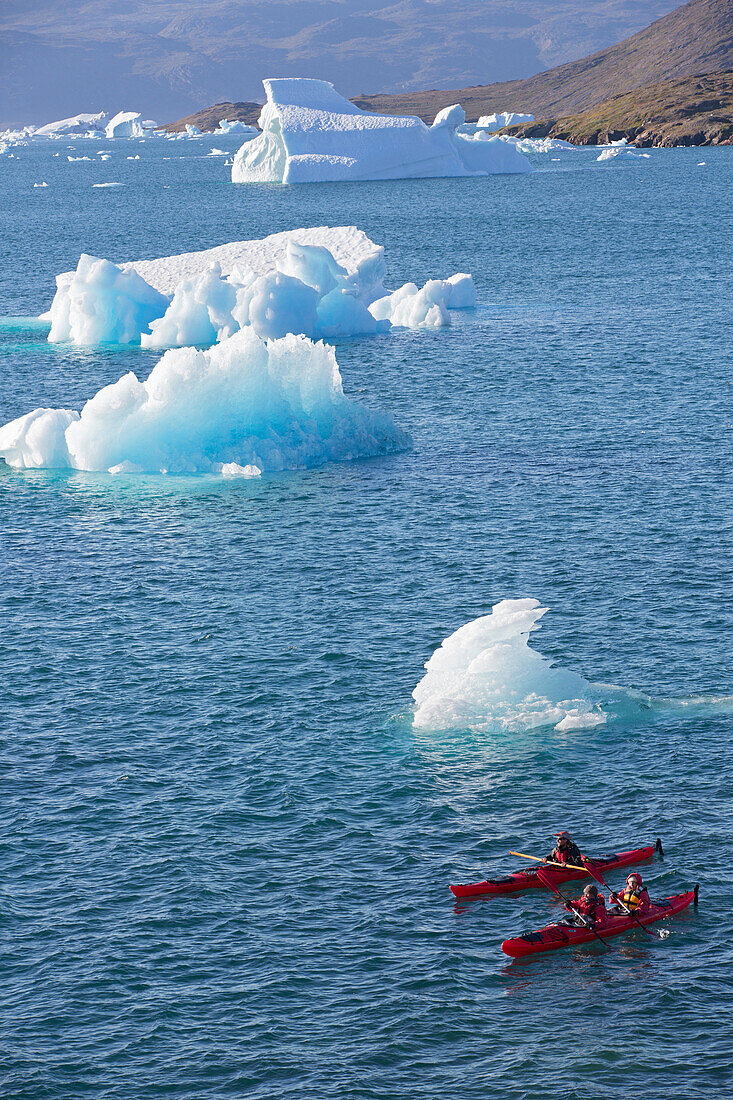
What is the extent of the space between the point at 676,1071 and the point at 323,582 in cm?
2293

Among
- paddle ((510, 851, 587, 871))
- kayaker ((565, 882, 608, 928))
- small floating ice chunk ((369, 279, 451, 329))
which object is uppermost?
small floating ice chunk ((369, 279, 451, 329))

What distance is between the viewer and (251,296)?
2785 inches

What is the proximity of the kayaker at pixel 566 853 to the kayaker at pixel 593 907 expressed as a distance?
2.91 feet

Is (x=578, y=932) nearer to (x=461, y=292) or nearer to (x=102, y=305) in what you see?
(x=102, y=305)

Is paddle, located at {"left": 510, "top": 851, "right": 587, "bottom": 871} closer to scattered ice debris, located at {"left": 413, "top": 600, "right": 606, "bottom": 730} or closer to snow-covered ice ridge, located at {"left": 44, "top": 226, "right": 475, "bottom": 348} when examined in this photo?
scattered ice debris, located at {"left": 413, "top": 600, "right": 606, "bottom": 730}

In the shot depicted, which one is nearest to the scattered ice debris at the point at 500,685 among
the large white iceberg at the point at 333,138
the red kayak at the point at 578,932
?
the red kayak at the point at 578,932

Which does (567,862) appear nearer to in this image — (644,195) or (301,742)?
(301,742)

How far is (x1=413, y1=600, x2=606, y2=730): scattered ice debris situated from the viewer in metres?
33.0

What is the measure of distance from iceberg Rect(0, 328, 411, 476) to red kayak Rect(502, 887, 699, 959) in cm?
3121

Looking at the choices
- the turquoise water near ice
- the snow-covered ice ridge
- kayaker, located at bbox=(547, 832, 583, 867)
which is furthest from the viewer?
the snow-covered ice ridge

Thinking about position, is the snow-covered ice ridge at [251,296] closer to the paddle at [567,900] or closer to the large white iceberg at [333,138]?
the paddle at [567,900]

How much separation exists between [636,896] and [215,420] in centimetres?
3217

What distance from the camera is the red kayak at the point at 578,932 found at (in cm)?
2447

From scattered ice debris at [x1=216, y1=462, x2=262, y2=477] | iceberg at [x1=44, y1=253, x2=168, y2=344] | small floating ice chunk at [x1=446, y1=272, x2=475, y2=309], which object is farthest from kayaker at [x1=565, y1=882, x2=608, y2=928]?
small floating ice chunk at [x1=446, y1=272, x2=475, y2=309]
